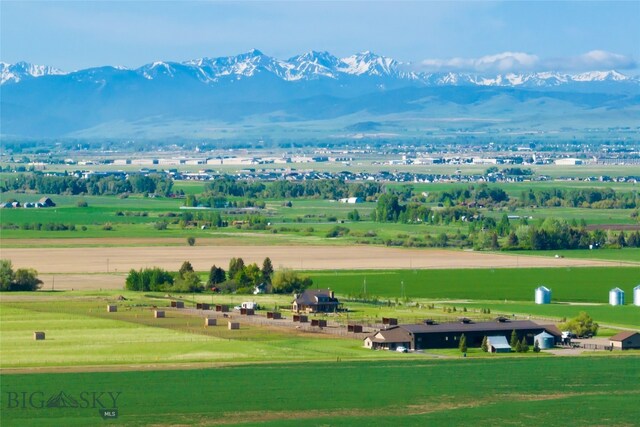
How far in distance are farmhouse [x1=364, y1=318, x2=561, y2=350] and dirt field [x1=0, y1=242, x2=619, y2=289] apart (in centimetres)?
1615

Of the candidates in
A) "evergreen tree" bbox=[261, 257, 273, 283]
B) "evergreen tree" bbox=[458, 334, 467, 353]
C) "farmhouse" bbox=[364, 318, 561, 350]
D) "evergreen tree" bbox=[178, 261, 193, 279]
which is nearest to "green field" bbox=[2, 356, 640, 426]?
"evergreen tree" bbox=[458, 334, 467, 353]

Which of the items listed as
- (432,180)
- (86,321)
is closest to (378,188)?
(432,180)

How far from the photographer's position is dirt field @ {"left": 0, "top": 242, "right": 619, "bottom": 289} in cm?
5809

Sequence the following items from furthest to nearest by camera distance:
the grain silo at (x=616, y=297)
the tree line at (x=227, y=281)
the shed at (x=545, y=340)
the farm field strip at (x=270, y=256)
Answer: the farm field strip at (x=270, y=256)
the tree line at (x=227, y=281)
the grain silo at (x=616, y=297)
the shed at (x=545, y=340)

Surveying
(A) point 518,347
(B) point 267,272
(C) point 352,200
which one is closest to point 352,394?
(A) point 518,347

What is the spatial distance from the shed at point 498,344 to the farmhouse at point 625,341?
2.45 m

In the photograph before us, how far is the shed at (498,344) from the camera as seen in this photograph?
3922cm

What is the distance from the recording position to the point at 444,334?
39844 mm

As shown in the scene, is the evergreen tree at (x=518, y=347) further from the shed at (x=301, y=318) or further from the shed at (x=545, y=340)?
the shed at (x=301, y=318)

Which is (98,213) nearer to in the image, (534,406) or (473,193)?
(473,193)

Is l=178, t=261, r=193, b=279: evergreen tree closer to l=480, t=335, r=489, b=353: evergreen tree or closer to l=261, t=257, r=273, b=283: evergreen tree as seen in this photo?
l=261, t=257, r=273, b=283: evergreen tree

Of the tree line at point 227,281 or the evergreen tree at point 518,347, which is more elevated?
the tree line at point 227,281

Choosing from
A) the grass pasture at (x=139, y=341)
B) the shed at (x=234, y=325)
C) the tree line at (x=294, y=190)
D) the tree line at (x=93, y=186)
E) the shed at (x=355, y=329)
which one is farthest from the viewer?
the tree line at (x=93, y=186)

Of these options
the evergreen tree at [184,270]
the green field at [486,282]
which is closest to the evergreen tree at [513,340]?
the green field at [486,282]
